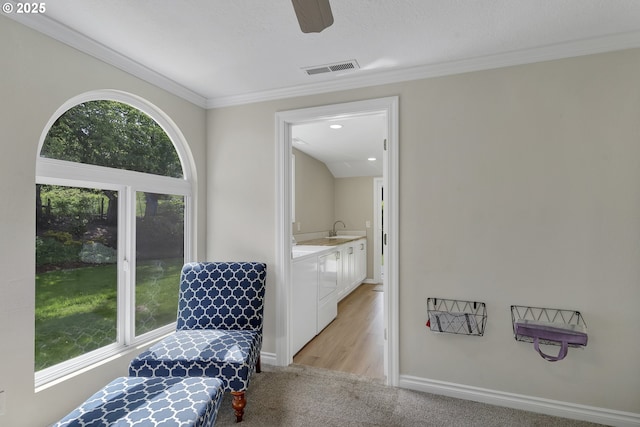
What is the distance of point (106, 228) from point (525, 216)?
9.44 ft

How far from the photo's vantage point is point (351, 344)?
10.8 ft

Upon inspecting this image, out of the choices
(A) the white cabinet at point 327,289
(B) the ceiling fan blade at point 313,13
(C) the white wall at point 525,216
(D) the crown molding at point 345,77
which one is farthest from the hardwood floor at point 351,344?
(B) the ceiling fan blade at point 313,13

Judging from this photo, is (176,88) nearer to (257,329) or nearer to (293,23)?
(293,23)

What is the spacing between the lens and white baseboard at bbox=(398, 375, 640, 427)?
200 centimetres

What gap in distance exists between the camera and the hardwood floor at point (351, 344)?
283cm

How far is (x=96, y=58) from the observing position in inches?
83.4

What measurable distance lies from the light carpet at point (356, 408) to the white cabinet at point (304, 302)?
55 centimetres

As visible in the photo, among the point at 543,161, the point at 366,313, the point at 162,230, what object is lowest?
the point at 366,313

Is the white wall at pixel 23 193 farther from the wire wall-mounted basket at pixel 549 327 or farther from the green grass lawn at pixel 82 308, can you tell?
the wire wall-mounted basket at pixel 549 327

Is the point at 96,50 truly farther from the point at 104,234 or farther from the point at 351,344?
the point at 351,344

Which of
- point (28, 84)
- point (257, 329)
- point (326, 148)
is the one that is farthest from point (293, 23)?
point (326, 148)

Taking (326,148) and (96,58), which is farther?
(326,148)

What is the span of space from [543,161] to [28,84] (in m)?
3.07

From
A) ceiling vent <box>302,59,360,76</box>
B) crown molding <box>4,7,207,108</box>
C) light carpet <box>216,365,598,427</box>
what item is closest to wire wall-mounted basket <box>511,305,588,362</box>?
light carpet <box>216,365,598,427</box>
